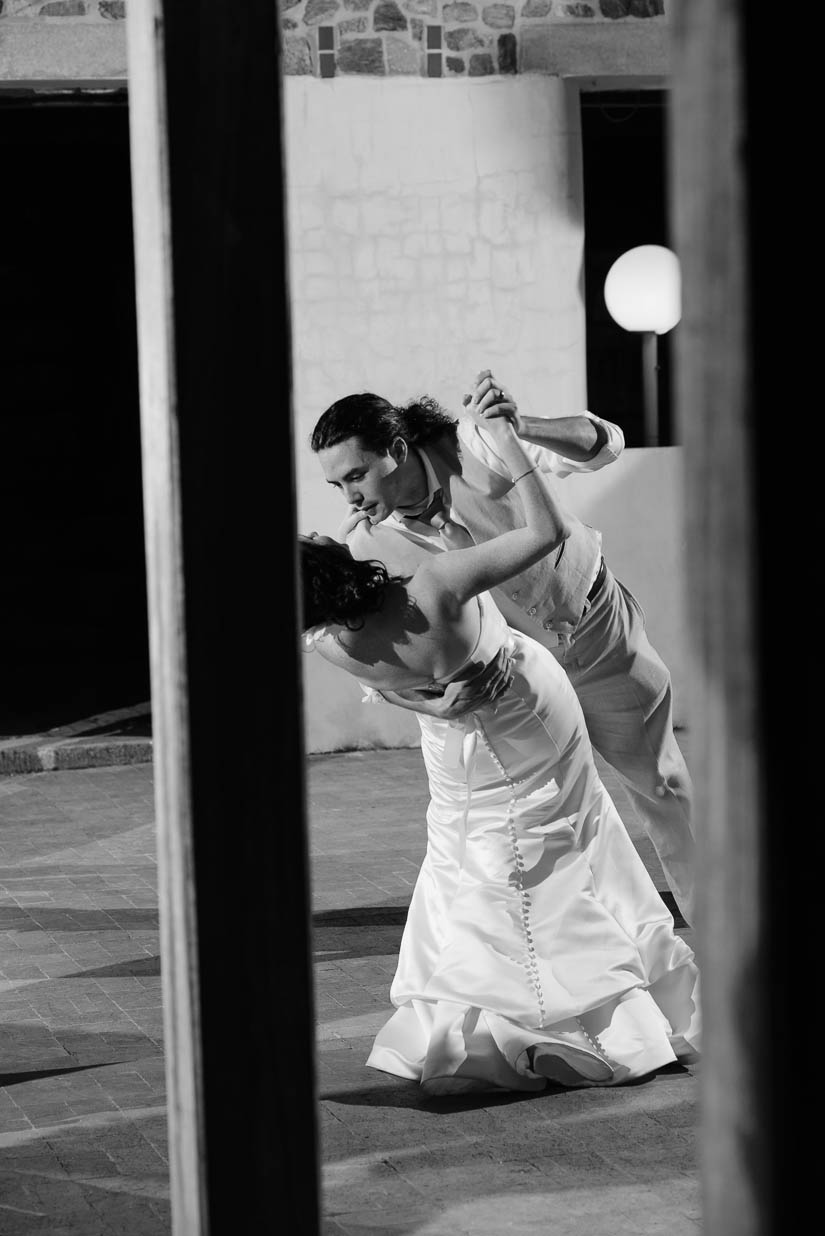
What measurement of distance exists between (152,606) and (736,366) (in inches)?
36.8

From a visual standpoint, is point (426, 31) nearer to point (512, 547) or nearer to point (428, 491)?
point (428, 491)

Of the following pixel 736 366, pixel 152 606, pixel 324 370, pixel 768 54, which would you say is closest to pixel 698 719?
pixel 736 366

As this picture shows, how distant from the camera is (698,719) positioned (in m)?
1.33

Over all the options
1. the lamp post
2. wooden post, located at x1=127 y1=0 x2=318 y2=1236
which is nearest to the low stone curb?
the lamp post

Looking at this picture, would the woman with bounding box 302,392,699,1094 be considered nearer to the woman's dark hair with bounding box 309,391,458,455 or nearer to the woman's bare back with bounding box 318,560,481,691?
the woman's bare back with bounding box 318,560,481,691

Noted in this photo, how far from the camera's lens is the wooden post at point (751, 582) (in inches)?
49.3

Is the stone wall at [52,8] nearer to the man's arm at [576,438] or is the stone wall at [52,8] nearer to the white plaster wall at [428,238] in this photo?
the white plaster wall at [428,238]

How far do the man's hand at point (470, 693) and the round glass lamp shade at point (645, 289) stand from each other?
17.2ft

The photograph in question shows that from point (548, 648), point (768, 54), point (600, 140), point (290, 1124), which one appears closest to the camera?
point (768, 54)

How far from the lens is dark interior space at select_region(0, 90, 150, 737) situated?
→ 14.9 m

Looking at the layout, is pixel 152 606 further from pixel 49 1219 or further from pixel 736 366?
pixel 49 1219

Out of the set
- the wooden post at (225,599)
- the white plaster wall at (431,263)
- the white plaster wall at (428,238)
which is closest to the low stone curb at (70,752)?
the white plaster wall at (431,263)

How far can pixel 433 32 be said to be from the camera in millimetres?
9086

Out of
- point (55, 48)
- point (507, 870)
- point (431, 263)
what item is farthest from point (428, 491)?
point (55, 48)
